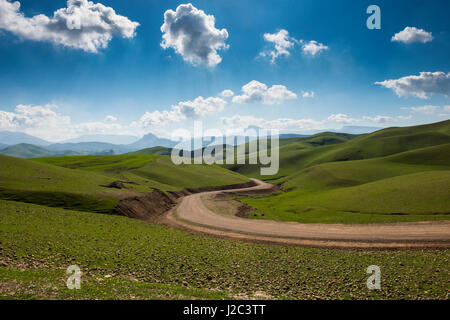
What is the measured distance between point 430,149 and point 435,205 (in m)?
106

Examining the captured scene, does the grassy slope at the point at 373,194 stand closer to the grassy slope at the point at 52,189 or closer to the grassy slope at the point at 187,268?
the grassy slope at the point at 187,268

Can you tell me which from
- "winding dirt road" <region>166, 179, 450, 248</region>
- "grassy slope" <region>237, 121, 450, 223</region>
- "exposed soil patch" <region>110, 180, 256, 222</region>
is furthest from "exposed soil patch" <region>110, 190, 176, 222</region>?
"grassy slope" <region>237, 121, 450, 223</region>

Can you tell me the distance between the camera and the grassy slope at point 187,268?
16.6 m

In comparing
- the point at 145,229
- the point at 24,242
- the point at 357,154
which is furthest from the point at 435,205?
the point at 357,154

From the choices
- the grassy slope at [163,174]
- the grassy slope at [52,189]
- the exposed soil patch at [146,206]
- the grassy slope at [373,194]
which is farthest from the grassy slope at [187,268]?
→ the grassy slope at [163,174]

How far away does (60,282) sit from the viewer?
16.3 metres

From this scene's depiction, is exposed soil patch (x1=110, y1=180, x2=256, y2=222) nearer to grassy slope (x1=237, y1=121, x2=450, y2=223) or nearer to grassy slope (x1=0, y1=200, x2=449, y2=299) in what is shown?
grassy slope (x1=0, y1=200, x2=449, y2=299)

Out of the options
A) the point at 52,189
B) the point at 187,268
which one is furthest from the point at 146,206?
the point at 187,268

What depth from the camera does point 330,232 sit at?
3678 cm

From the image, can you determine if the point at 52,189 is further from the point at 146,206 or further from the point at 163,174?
the point at 163,174

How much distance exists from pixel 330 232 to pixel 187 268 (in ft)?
82.5

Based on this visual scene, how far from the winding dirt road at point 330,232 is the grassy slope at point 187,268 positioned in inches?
135

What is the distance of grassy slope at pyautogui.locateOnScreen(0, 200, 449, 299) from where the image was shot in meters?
16.6

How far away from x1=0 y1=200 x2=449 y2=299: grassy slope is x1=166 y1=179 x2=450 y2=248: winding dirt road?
3.43 m
